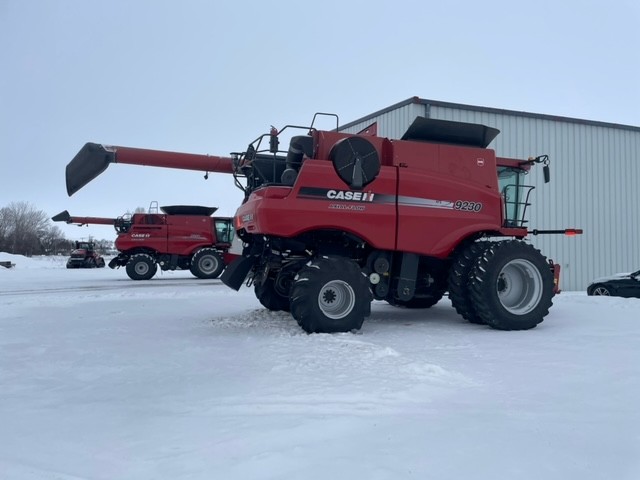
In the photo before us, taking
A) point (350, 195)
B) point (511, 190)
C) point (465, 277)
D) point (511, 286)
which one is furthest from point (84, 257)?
point (511, 286)

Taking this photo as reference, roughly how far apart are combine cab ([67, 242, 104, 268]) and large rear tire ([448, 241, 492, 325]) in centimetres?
3417

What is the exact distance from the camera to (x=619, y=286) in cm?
1360

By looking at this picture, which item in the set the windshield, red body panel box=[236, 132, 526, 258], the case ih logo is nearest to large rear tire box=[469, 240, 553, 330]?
red body panel box=[236, 132, 526, 258]

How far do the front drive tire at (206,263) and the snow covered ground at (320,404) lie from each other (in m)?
13.1

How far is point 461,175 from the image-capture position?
729 centimetres

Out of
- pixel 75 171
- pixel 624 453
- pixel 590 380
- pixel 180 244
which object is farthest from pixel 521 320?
pixel 180 244

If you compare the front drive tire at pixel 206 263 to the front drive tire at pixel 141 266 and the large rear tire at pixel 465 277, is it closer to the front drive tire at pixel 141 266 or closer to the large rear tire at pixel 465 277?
the front drive tire at pixel 141 266

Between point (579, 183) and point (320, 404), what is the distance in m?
18.0

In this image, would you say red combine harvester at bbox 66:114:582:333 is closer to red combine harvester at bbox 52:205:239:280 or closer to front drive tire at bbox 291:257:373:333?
front drive tire at bbox 291:257:373:333

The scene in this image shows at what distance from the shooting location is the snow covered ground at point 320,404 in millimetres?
2664

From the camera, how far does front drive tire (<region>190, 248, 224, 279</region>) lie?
19.8m

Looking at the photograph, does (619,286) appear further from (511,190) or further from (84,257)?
(84,257)

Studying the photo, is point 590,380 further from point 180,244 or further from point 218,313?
point 180,244

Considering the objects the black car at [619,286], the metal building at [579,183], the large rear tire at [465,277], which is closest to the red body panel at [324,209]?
the large rear tire at [465,277]
